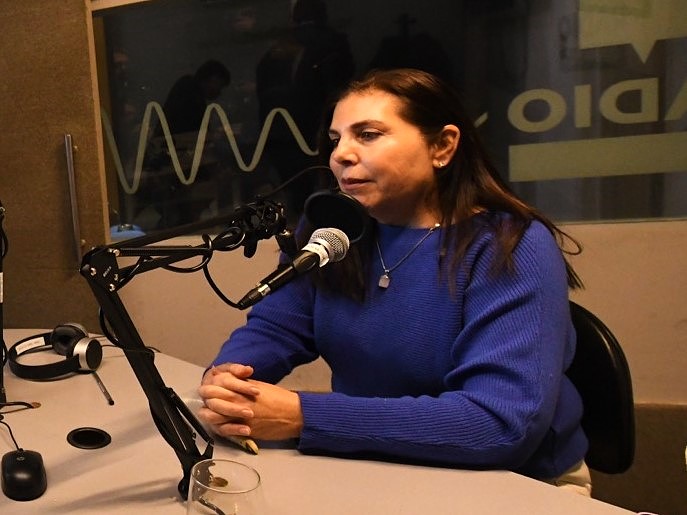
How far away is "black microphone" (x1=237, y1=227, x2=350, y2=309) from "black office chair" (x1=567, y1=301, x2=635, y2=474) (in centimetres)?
61

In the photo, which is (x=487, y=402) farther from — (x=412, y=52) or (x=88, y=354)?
(x=412, y=52)

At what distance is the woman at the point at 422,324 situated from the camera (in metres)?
0.93

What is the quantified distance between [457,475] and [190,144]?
1745mm

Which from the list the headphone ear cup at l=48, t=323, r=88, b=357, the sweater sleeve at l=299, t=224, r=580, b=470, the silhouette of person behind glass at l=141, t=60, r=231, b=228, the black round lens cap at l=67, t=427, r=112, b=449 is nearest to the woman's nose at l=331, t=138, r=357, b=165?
the sweater sleeve at l=299, t=224, r=580, b=470

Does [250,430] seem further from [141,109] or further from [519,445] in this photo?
[141,109]

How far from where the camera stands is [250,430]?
95 cm

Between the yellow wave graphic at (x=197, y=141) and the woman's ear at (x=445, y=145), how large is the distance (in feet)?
3.26

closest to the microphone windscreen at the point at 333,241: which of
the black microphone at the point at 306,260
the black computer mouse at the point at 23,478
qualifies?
the black microphone at the point at 306,260

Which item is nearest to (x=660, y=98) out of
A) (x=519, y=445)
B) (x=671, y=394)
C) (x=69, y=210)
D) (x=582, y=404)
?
(x=671, y=394)

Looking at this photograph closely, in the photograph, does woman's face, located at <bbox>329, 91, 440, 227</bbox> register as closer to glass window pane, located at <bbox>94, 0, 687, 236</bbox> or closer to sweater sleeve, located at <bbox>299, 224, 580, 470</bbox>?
sweater sleeve, located at <bbox>299, 224, 580, 470</bbox>

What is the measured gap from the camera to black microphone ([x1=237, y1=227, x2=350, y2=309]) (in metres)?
0.71

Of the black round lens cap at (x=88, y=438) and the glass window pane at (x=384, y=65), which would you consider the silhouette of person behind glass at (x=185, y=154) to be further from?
the black round lens cap at (x=88, y=438)

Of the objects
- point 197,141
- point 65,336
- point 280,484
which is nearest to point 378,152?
point 280,484

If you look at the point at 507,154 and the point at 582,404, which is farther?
the point at 507,154
